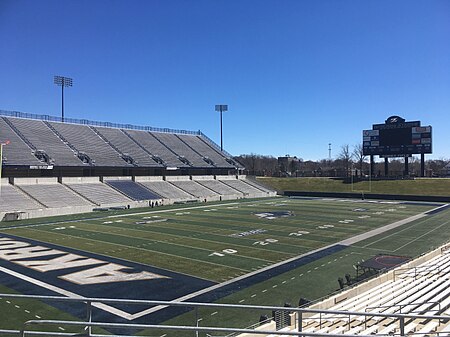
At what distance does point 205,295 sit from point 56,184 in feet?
113

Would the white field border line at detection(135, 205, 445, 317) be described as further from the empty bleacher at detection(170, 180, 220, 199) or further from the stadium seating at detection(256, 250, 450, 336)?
the empty bleacher at detection(170, 180, 220, 199)

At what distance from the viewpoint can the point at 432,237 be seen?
25578mm

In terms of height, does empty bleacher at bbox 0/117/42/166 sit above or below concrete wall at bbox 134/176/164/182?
above

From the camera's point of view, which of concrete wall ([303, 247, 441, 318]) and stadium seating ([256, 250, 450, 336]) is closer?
stadium seating ([256, 250, 450, 336])

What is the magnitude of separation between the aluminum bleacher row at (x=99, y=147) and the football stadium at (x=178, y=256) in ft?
0.92

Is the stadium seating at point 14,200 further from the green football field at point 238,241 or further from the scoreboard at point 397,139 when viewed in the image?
the scoreboard at point 397,139

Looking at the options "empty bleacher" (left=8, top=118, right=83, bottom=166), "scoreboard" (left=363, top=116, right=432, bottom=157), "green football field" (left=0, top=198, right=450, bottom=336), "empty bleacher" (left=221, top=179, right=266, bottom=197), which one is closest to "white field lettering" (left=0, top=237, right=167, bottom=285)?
"green football field" (left=0, top=198, right=450, bottom=336)

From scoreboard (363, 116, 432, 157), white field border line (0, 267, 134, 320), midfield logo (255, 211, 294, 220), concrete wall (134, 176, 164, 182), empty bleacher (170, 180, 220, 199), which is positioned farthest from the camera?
scoreboard (363, 116, 432, 157)

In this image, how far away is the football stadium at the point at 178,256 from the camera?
9.88 m

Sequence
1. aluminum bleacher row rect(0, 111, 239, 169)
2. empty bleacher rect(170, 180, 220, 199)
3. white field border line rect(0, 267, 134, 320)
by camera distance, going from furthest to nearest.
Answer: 1. empty bleacher rect(170, 180, 220, 199)
2. aluminum bleacher row rect(0, 111, 239, 169)
3. white field border line rect(0, 267, 134, 320)

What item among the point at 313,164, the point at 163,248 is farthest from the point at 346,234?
the point at 313,164

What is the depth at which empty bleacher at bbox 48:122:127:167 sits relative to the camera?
49.3 meters

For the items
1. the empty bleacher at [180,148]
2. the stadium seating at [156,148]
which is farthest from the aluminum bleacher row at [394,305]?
the empty bleacher at [180,148]

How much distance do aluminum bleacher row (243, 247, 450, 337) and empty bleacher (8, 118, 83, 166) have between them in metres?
39.1
